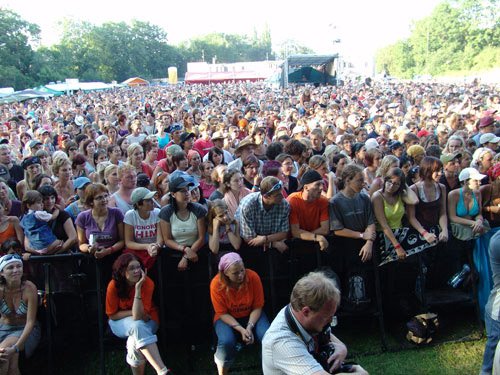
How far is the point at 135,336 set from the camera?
3.97m

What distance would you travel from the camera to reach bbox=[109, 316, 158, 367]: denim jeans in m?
3.96

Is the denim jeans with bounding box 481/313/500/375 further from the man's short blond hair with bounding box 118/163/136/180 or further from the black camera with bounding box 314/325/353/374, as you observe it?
the man's short blond hair with bounding box 118/163/136/180

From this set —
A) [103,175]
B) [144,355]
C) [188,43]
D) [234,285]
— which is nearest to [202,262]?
A: [234,285]

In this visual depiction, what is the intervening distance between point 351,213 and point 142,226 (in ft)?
6.68

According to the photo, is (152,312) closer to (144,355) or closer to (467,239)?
(144,355)

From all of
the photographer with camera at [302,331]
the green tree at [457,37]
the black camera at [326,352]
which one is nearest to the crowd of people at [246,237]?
the black camera at [326,352]

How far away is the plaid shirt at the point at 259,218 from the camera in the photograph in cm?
445

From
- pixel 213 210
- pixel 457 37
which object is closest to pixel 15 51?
pixel 457 37

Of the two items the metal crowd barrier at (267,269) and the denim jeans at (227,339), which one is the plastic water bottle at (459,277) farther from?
the denim jeans at (227,339)

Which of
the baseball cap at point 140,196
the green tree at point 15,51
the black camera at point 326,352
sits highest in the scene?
the green tree at point 15,51

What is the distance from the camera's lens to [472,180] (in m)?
4.84

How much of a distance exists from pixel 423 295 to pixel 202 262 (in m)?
2.21

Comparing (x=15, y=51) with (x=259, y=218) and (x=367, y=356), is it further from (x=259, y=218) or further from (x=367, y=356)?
(x=367, y=356)

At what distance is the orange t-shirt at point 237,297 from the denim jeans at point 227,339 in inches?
Answer: 3.6
